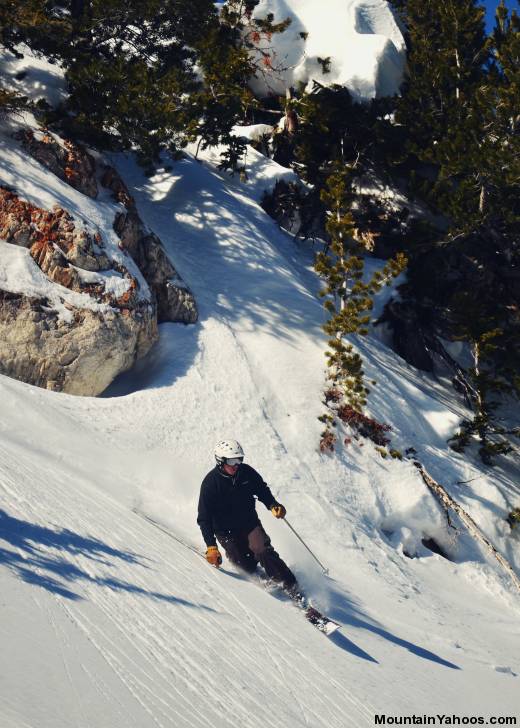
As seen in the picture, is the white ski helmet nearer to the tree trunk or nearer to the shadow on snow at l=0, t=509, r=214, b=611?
the shadow on snow at l=0, t=509, r=214, b=611

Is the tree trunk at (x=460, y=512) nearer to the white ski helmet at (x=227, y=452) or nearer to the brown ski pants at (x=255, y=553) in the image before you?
the brown ski pants at (x=255, y=553)

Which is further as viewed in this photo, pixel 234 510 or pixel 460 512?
pixel 460 512

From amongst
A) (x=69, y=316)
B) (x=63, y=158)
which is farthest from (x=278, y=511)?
(x=63, y=158)

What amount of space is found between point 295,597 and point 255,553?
0.72 metres

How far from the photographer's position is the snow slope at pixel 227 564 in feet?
15.2

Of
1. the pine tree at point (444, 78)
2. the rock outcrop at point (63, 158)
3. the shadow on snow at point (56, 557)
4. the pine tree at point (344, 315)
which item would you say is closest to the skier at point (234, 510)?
the shadow on snow at point (56, 557)

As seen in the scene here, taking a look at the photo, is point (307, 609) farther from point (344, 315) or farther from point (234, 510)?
point (344, 315)

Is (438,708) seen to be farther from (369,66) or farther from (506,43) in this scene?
(369,66)

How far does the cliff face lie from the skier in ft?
17.4

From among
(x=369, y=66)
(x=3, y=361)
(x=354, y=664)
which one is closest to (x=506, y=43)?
(x=369, y=66)

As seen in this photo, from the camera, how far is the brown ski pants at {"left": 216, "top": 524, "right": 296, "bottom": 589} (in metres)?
8.35

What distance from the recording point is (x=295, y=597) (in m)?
8.20

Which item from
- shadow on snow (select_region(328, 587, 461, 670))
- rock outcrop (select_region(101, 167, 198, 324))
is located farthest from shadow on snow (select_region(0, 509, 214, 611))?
rock outcrop (select_region(101, 167, 198, 324))

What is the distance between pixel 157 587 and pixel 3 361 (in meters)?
7.65
